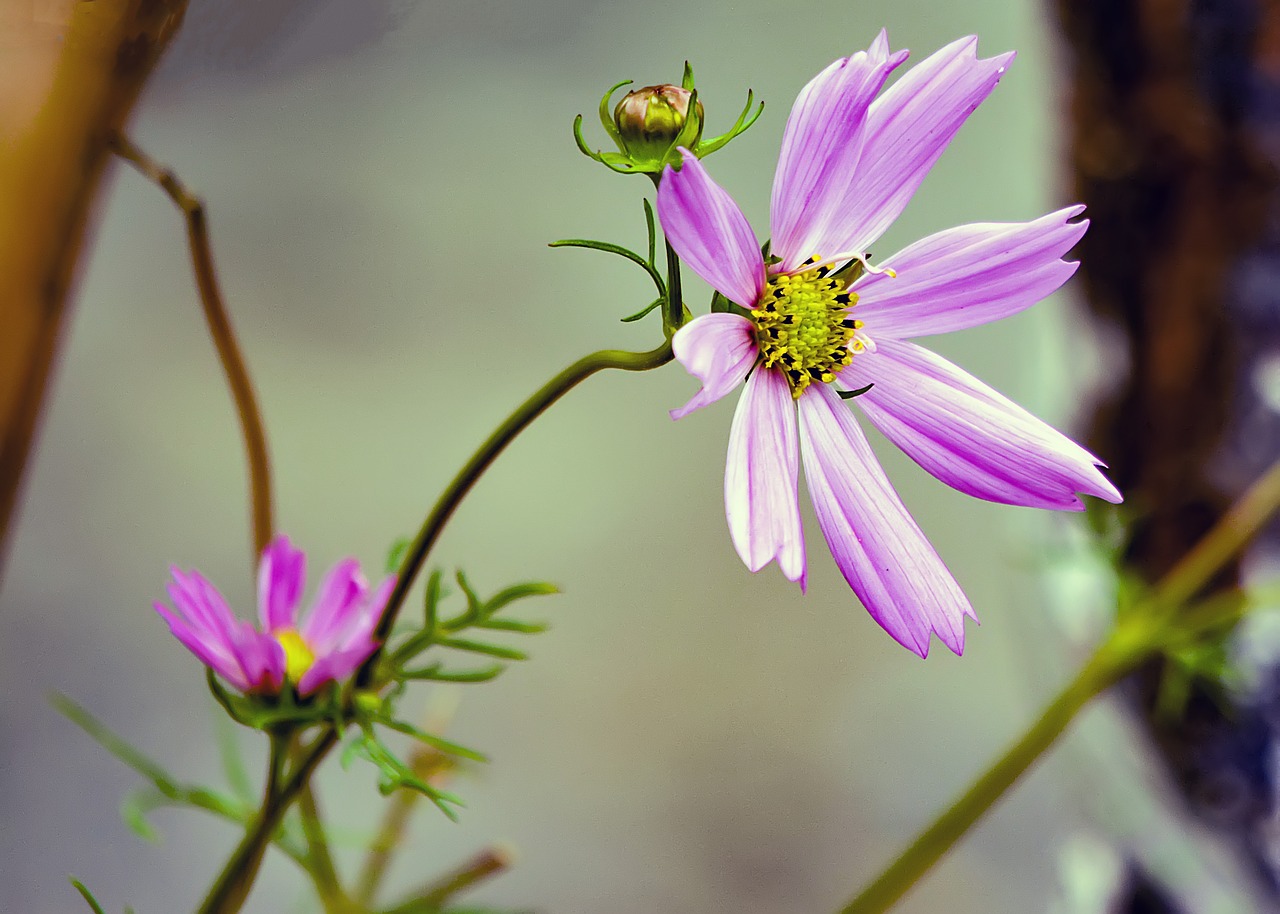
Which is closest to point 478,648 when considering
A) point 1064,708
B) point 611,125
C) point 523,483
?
point 611,125

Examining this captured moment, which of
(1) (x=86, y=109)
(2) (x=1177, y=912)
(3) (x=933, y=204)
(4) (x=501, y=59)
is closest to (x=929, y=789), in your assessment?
(2) (x=1177, y=912)

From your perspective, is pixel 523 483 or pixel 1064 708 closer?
pixel 1064 708

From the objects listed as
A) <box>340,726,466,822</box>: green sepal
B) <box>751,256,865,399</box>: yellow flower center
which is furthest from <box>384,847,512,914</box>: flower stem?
<box>751,256,865,399</box>: yellow flower center

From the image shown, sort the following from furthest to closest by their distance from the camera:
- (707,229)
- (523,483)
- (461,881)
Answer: (523,483) < (461,881) < (707,229)

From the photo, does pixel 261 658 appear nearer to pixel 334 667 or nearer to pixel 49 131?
pixel 334 667

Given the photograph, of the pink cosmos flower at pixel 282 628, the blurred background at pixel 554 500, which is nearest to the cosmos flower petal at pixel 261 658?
the pink cosmos flower at pixel 282 628
